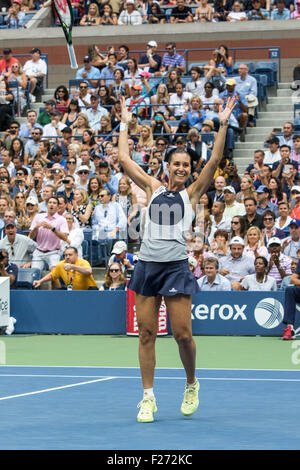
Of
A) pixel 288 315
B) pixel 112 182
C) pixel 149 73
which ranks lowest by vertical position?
pixel 288 315

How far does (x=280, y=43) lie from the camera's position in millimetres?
24875

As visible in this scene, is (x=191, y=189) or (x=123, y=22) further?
(x=123, y=22)

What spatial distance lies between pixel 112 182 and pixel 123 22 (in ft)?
31.9

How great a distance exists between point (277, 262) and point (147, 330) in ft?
25.4

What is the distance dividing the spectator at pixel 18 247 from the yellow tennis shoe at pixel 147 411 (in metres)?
9.33

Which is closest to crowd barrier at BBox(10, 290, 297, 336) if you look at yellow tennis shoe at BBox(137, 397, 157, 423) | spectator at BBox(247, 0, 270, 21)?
yellow tennis shoe at BBox(137, 397, 157, 423)

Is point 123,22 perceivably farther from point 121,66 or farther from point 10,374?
point 10,374

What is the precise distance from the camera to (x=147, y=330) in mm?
7445

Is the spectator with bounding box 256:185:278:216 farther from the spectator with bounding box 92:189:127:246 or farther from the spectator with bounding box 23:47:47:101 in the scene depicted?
the spectator with bounding box 23:47:47:101

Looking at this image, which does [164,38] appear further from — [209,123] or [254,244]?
[254,244]

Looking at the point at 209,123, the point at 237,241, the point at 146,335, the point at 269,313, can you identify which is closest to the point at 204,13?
the point at 209,123

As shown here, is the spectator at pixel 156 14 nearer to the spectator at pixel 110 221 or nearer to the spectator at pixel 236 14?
the spectator at pixel 236 14

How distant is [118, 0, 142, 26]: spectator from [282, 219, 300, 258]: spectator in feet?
41.6
